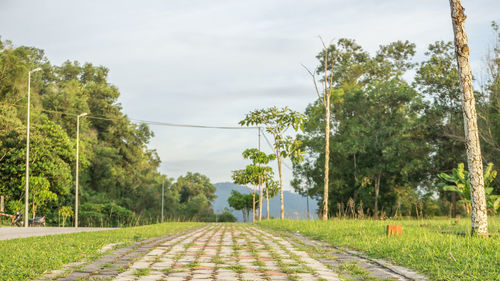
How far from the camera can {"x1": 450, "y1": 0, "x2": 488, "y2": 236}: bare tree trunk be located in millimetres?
10133

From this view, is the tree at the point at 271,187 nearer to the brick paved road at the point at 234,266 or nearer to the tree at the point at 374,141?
the tree at the point at 374,141

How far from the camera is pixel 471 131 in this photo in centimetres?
1034

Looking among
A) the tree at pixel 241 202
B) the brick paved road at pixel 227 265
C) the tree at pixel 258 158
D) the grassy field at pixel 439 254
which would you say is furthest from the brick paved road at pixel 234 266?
the tree at pixel 241 202

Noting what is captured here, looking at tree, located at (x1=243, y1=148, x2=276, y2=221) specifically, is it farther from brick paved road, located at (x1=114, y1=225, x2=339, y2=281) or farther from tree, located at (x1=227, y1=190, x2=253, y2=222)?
tree, located at (x1=227, y1=190, x2=253, y2=222)

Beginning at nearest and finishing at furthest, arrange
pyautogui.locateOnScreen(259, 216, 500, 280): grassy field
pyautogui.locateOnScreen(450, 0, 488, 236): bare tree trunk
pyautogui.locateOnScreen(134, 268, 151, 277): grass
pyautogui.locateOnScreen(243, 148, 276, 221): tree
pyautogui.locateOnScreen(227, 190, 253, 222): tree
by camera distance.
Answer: pyautogui.locateOnScreen(259, 216, 500, 280): grassy field
pyautogui.locateOnScreen(134, 268, 151, 277): grass
pyautogui.locateOnScreen(450, 0, 488, 236): bare tree trunk
pyautogui.locateOnScreen(243, 148, 276, 221): tree
pyautogui.locateOnScreen(227, 190, 253, 222): tree

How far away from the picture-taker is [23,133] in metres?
32.8

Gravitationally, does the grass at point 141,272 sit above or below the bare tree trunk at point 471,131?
below

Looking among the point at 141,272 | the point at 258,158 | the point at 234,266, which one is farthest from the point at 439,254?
the point at 258,158

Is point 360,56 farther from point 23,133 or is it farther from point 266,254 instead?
point 266,254

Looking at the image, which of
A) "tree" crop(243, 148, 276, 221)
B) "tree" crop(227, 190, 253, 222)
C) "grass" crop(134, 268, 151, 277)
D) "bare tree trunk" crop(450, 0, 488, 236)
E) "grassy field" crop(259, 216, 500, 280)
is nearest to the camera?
"grassy field" crop(259, 216, 500, 280)

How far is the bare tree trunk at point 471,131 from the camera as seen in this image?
33.2 ft

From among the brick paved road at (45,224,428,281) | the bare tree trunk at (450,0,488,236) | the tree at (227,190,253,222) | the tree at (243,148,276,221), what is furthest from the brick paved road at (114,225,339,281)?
the tree at (227,190,253,222)

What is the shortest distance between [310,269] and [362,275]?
765 mm

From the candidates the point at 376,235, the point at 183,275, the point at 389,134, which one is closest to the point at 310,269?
the point at 183,275
